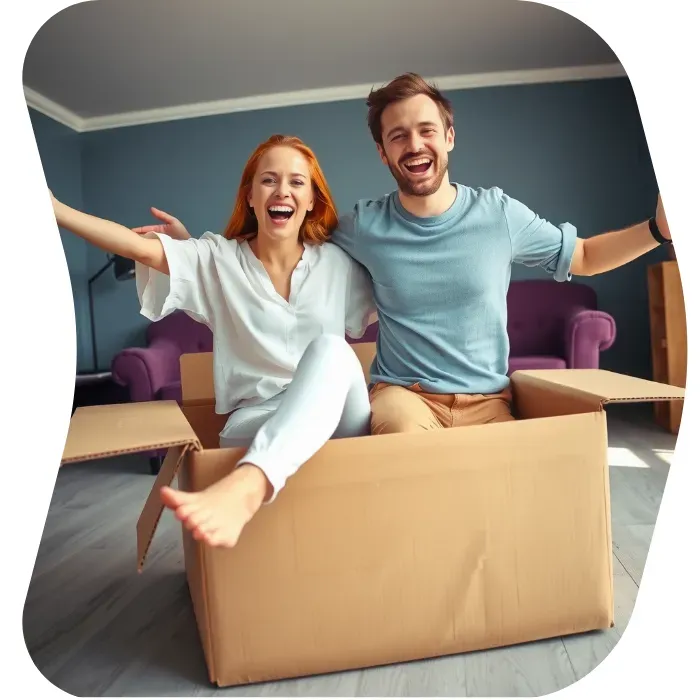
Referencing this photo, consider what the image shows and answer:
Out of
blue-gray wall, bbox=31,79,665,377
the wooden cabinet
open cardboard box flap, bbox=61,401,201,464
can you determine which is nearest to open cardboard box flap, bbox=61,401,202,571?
open cardboard box flap, bbox=61,401,201,464

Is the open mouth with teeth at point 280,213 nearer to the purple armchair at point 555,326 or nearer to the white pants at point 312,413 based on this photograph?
the white pants at point 312,413

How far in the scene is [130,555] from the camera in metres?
0.99

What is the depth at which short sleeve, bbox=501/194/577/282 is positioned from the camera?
34.1 inches

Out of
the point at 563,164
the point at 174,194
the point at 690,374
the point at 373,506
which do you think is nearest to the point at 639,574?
the point at 690,374

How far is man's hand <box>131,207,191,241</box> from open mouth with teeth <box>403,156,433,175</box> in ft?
1.00

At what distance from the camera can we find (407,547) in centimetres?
68

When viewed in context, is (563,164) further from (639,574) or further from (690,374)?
(639,574)

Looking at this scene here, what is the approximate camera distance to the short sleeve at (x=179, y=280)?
0.85m

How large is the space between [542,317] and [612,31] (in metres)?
0.40

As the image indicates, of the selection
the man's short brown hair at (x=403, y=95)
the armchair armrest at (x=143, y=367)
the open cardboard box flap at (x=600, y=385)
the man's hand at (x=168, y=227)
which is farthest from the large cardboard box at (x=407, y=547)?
the man's short brown hair at (x=403, y=95)

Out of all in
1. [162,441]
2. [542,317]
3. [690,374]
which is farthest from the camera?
[542,317]

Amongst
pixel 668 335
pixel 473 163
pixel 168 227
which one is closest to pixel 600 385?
pixel 668 335

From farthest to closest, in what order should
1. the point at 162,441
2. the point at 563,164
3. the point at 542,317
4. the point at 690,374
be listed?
the point at 542,317, the point at 563,164, the point at 690,374, the point at 162,441

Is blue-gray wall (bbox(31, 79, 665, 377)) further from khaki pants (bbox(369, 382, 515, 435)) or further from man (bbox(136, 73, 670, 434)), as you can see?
khaki pants (bbox(369, 382, 515, 435))
